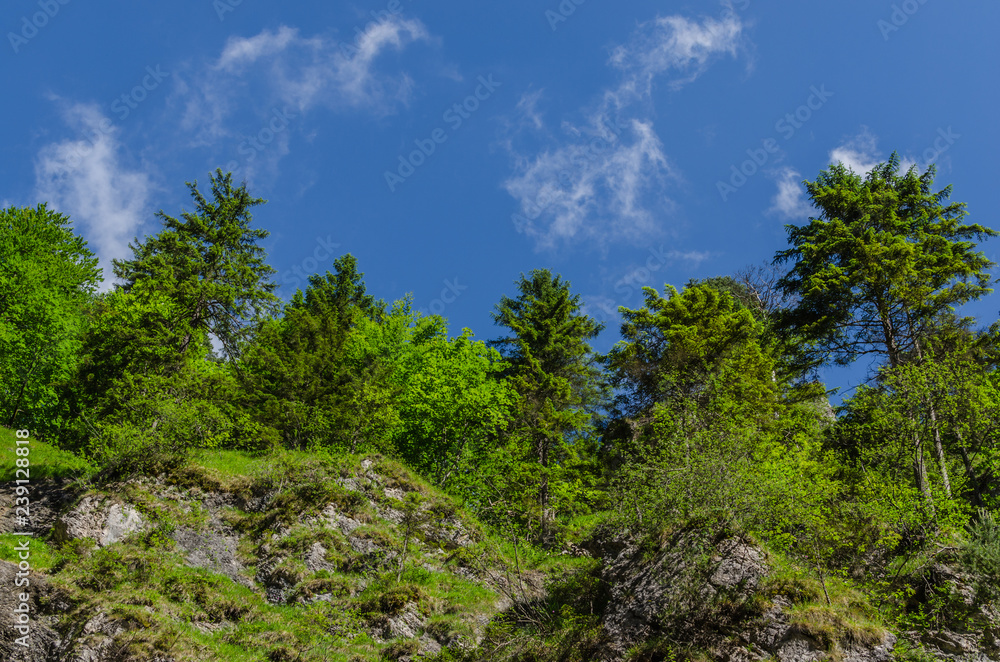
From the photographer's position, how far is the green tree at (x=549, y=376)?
22.7m

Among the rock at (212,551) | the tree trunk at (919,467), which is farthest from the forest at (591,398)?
the rock at (212,551)

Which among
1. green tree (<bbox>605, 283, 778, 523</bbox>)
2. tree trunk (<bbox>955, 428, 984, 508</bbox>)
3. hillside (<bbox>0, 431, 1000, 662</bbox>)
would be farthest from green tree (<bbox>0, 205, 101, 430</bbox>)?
tree trunk (<bbox>955, 428, 984, 508</bbox>)

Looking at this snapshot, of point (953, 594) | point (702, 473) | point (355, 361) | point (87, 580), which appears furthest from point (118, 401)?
point (953, 594)

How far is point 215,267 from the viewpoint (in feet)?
80.8

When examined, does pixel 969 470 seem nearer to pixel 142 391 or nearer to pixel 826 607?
pixel 826 607

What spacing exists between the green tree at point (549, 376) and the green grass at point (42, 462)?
1542 centimetres

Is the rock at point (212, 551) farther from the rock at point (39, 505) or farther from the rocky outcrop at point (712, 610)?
the rocky outcrop at point (712, 610)

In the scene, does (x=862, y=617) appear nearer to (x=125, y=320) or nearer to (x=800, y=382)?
(x=800, y=382)

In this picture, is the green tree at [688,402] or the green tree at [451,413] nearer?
the green tree at [688,402]

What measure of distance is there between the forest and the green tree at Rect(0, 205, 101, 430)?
0.10 metres

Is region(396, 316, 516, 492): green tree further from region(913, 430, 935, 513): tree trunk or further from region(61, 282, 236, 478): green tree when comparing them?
region(913, 430, 935, 513): tree trunk

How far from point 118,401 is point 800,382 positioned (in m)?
24.9

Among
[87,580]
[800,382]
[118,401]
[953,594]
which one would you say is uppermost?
[800,382]

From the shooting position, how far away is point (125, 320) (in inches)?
848
